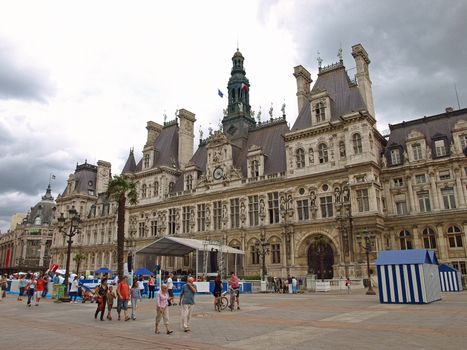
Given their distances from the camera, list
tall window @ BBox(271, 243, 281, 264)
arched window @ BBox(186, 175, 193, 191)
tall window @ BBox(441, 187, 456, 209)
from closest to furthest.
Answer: tall window @ BBox(441, 187, 456, 209) < tall window @ BBox(271, 243, 281, 264) < arched window @ BBox(186, 175, 193, 191)

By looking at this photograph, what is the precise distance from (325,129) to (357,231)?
11.8 metres

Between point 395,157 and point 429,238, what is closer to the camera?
point 429,238

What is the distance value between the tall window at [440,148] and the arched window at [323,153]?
10.8m

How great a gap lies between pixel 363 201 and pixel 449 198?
7843mm

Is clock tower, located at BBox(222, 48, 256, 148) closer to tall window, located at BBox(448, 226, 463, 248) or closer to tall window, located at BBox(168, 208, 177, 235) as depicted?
tall window, located at BBox(168, 208, 177, 235)

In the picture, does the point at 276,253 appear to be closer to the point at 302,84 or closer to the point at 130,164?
the point at 302,84

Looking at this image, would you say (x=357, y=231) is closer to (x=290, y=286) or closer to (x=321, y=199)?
(x=321, y=199)

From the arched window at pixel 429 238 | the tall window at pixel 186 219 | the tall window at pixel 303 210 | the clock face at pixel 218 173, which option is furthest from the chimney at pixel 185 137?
the arched window at pixel 429 238

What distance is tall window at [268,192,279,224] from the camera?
43906mm

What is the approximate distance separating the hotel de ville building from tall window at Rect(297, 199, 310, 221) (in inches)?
4.4

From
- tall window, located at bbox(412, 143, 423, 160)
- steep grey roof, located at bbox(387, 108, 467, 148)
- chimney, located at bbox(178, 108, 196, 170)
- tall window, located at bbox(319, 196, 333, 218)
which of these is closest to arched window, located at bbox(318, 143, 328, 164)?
tall window, located at bbox(319, 196, 333, 218)

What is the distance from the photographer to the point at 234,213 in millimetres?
47656

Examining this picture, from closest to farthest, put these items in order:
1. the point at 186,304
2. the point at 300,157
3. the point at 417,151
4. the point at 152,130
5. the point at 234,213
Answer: the point at 186,304, the point at 417,151, the point at 300,157, the point at 234,213, the point at 152,130

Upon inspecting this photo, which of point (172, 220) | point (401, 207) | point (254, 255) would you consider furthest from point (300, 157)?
point (172, 220)
